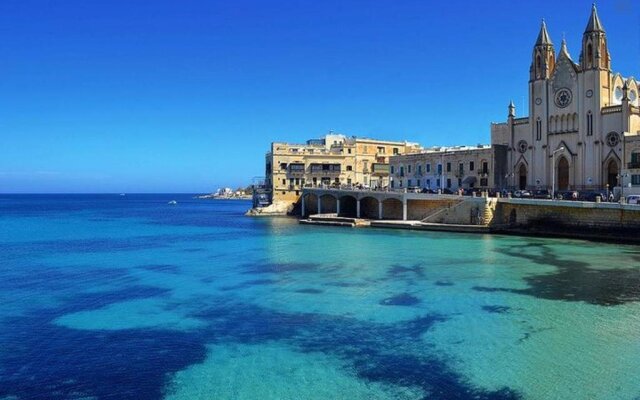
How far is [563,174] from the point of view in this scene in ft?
189

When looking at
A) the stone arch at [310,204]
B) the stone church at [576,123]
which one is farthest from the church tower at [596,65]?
the stone arch at [310,204]

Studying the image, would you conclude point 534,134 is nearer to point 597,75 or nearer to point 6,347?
point 597,75

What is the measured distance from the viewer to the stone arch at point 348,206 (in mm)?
73375

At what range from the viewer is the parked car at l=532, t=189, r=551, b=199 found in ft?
167

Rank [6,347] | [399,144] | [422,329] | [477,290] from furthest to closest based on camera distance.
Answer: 1. [399,144]
2. [477,290]
3. [422,329]
4. [6,347]

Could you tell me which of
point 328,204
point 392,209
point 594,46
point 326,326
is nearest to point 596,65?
point 594,46

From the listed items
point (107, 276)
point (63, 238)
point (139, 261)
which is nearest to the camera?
point (107, 276)

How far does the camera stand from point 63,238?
52.5m

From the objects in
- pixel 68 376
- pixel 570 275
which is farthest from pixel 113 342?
pixel 570 275

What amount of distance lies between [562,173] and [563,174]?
162 mm

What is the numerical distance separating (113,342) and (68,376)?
9.50 ft

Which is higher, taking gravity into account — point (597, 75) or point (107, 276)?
point (597, 75)

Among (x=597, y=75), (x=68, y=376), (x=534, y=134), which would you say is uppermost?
(x=597, y=75)

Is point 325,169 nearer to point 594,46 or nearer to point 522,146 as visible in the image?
point 522,146
